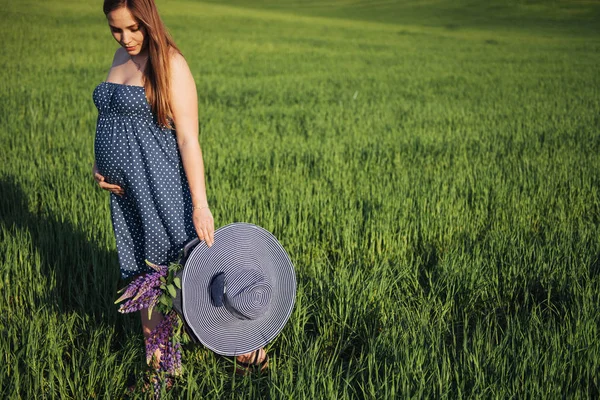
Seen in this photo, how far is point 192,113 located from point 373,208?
6.55 ft

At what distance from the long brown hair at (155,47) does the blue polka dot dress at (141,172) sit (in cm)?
8

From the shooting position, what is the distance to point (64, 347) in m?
2.36

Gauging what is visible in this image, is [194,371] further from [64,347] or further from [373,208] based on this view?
[373,208]

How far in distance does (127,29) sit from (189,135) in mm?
381

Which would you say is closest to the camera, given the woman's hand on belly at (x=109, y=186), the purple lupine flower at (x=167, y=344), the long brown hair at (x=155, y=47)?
the long brown hair at (x=155, y=47)

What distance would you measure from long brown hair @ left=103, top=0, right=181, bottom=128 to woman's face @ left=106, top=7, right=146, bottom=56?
0.01 metres

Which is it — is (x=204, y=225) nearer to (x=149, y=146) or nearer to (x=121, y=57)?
(x=149, y=146)

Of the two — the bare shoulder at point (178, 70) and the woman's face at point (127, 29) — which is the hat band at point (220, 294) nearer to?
the bare shoulder at point (178, 70)

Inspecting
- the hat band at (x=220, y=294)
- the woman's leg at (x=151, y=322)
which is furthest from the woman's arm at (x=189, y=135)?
the woman's leg at (x=151, y=322)

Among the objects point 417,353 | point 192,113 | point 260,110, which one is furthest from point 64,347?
point 260,110

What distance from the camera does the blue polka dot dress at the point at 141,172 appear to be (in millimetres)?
2020

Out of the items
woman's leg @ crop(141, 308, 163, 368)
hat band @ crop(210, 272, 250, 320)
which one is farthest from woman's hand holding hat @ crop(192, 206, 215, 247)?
woman's leg @ crop(141, 308, 163, 368)

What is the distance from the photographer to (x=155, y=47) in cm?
184

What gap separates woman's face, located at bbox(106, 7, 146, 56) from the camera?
1.83m
